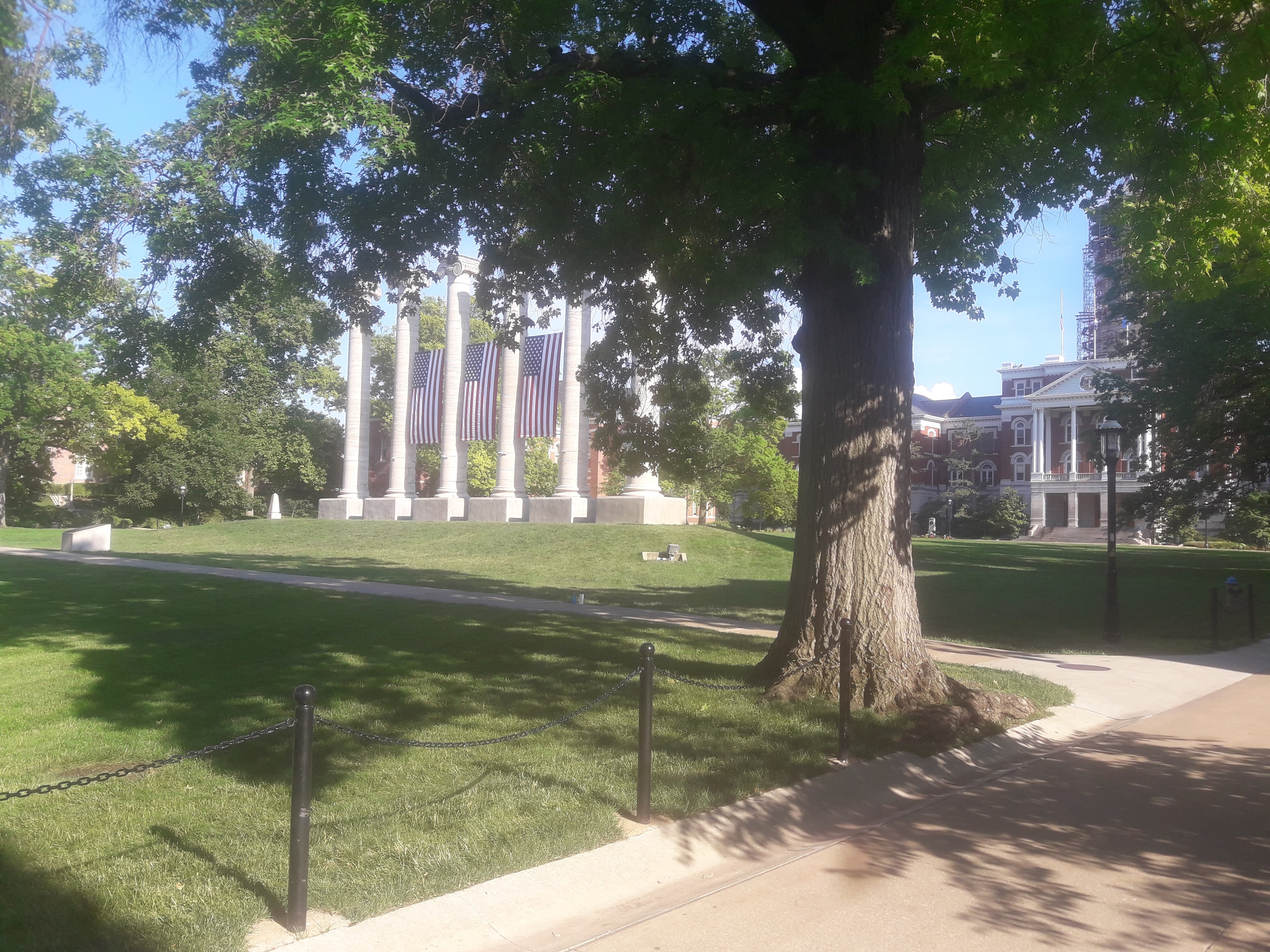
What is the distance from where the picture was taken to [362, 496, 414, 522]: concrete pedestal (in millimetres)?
51188

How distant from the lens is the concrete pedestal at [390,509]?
5119 cm

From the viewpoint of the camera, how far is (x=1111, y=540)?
16.6 meters

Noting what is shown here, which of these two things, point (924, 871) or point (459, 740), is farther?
point (459, 740)

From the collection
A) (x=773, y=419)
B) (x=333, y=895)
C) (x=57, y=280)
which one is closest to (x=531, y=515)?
(x=773, y=419)

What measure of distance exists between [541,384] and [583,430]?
5171 millimetres

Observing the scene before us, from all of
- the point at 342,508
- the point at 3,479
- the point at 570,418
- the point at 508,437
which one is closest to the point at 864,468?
the point at 570,418

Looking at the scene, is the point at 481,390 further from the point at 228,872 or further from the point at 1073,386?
the point at 1073,386

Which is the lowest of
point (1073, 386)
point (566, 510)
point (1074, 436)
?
point (566, 510)

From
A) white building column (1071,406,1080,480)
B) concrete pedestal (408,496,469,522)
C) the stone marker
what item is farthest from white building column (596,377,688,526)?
white building column (1071,406,1080,480)

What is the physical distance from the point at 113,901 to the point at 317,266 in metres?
9.32

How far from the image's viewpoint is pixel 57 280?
11.1 metres

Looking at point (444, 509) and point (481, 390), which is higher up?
point (481, 390)

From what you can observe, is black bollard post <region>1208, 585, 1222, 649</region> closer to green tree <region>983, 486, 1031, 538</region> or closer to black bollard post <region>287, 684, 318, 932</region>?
black bollard post <region>287, 684, 318, 932</region>

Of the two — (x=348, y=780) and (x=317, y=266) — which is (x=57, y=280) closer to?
(x=317, y=266)
